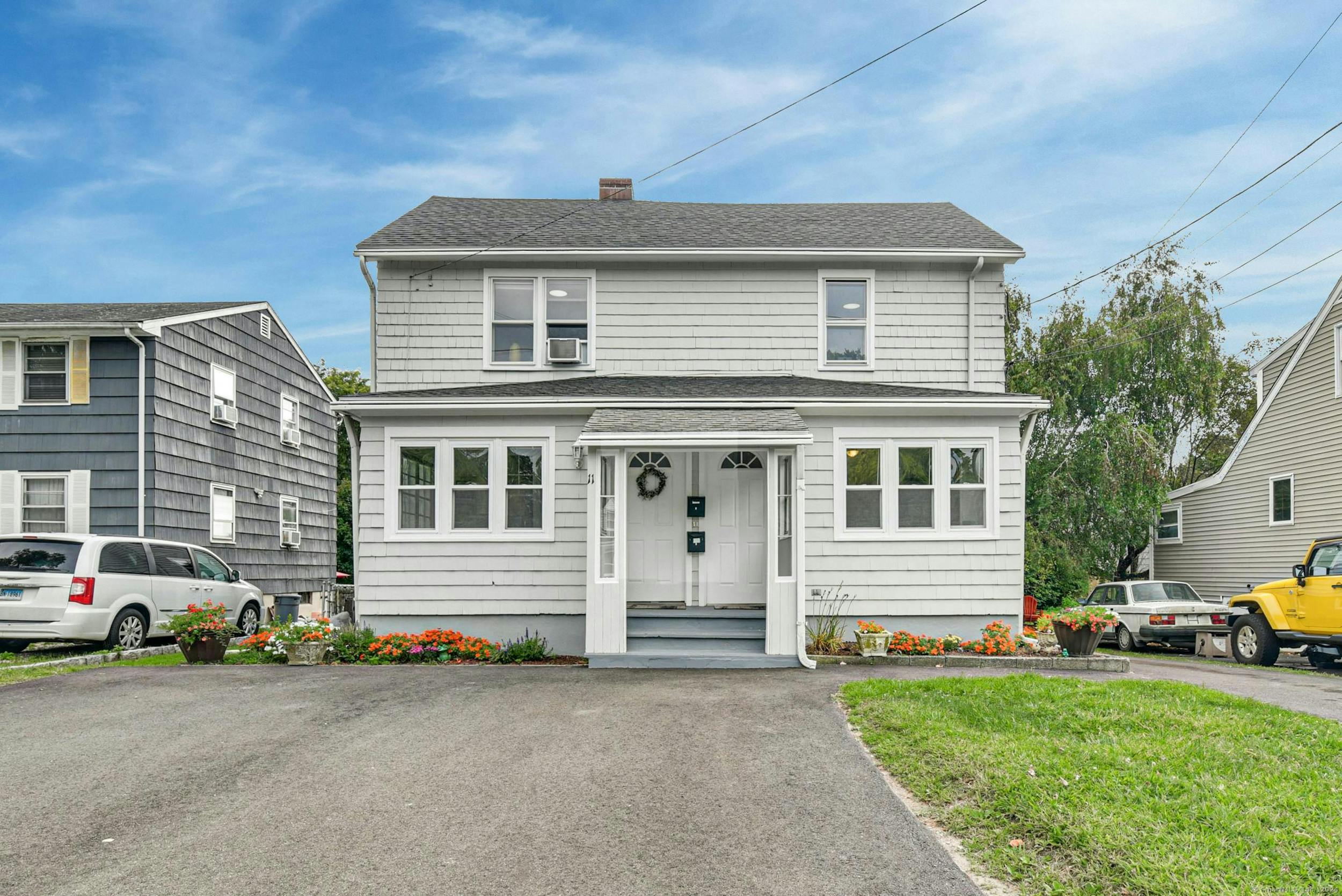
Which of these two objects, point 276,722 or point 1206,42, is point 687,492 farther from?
point 1206,42

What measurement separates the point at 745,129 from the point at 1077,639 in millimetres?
8609

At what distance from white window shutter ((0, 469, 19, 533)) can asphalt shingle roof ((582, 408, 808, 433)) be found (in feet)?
36.3

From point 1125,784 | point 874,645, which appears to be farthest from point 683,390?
point 1125,784

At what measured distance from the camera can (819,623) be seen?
12625 mm

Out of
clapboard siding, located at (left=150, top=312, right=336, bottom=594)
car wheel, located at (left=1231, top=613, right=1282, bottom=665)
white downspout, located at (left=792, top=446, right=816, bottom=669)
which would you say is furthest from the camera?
clapboard siding, located at (left=150, top=312, right=336, bottom=594)

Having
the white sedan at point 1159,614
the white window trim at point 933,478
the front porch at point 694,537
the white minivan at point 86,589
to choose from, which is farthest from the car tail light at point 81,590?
the white sedan at point 1159,614

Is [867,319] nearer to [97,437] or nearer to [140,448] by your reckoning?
[140,448]

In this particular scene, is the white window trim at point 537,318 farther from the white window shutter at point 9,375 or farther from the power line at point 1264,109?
the power line at point 1264,109

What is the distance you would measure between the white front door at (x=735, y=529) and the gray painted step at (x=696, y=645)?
1.19 m

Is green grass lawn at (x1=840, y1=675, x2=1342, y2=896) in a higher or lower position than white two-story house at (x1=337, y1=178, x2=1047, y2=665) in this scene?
lower

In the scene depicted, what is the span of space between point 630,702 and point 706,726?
1277 millimetres

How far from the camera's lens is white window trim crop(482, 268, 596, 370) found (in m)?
14.1

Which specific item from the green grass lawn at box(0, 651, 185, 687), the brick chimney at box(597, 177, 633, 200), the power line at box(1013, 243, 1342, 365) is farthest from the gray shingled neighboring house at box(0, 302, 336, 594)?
the power line at box(1013, 243, 1342, 365)

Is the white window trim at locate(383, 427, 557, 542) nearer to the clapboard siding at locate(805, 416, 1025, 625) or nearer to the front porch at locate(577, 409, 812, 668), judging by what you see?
the front porch at locate(577, 409, 812, 668)
